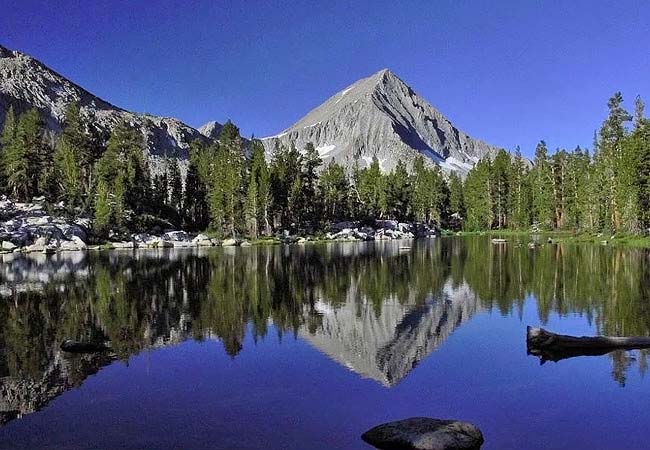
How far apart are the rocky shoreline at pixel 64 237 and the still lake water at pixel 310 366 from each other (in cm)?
5148

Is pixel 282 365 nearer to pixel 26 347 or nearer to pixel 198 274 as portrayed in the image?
pixel 26 347

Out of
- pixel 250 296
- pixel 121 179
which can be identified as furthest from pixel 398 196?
pixel 250 296

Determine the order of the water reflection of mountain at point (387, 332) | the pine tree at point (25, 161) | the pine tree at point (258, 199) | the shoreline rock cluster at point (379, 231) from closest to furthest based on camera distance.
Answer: the water reflection of mountain at point (387, 332) → the pine tree at point (25, 161) → the pine tree at point (258, 199) → the shoreline rock cluster at point (379, 231)

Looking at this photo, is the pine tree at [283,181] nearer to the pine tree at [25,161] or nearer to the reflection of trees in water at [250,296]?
the pine tree at [25,161]

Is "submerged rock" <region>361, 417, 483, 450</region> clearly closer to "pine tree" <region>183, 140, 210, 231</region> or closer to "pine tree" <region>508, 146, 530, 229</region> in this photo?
"pine tree" <region>183, 140, 210, 231</region>

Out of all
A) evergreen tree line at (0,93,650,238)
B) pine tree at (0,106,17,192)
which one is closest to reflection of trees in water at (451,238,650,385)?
evergreen tree line at (0,93,650,238)

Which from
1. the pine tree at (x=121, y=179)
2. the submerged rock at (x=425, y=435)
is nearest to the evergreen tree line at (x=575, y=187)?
the submerged rock at (x=425, y=435)

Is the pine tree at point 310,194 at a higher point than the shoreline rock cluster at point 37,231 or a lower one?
higher

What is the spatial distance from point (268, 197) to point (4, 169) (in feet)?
174

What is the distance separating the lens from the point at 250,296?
3672 centimetres

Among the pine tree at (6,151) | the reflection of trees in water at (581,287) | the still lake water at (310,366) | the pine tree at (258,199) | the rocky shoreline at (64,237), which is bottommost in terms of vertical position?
the still lake water at (310,366)

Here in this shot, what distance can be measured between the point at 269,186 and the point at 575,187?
64892mm

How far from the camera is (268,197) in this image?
381ft

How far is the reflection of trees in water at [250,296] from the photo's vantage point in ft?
80.5
